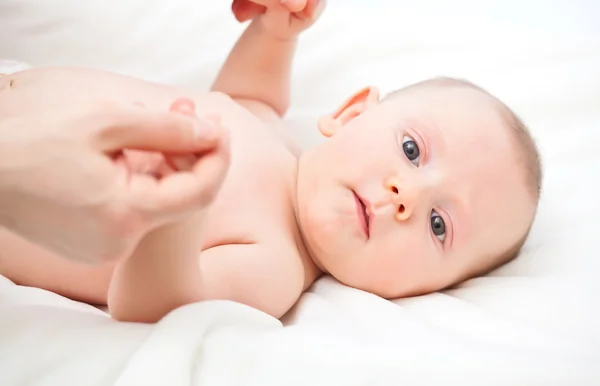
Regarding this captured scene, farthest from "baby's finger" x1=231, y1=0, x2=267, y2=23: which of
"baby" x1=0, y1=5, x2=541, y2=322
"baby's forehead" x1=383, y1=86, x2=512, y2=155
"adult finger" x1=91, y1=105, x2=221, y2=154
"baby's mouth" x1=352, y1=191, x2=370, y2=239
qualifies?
"adult finger" x1=91, y1=105, x2=221, y2=154

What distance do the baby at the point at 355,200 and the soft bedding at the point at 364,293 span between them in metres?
0.04

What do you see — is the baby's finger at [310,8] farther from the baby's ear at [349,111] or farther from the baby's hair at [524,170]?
the baby's hair at [524,170]

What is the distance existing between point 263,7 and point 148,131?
71cm

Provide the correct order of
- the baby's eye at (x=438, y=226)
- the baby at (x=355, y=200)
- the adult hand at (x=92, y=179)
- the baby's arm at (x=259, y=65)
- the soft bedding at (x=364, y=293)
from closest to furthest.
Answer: the adult hand at (x=92, y=179), the soft bedding at (x=364, y=293), the baby at (x=355, y=200), the baby's eye at (x=438, y=226), the baby's arm at (x=259, y=65)

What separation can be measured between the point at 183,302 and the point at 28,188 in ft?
0.78

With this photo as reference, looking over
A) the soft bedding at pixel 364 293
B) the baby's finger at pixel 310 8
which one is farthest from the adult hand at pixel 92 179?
the baby's finger at pixel 310 8

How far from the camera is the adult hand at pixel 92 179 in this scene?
0.50m

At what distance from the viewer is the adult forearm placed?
4.00ft

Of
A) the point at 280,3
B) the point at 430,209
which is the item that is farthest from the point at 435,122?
the point at 280,3

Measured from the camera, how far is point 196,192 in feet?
1.70

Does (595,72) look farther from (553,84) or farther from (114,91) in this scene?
(114,91)

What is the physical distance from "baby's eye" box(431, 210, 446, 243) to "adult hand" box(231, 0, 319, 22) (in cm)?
43

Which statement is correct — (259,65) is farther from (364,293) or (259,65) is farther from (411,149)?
(364,293)

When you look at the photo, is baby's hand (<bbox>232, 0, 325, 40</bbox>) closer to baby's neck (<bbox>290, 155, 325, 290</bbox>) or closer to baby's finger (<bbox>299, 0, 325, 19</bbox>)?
baby's finger (<bbox>299, 0, 325, 19</bbox>)
